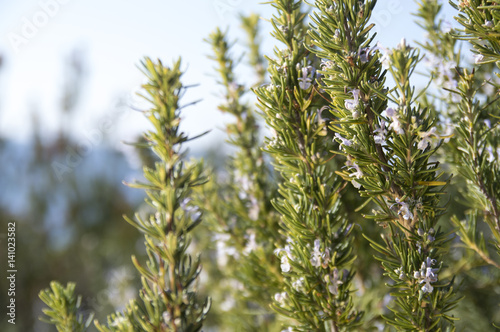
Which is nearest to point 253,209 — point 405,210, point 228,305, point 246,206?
point 246,206

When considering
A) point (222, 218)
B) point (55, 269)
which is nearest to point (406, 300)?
point (222, 218)

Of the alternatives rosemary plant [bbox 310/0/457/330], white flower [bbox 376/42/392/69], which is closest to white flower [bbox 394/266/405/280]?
rosemary plant [bbox 310/0/457/330]

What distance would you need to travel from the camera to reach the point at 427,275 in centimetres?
38

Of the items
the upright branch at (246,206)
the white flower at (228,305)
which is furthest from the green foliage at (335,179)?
the white flower at (228,305)

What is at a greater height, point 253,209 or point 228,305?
point 253,209

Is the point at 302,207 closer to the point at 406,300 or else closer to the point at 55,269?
the point at 406,300

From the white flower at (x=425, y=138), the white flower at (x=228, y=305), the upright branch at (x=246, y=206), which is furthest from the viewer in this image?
the white flower at (x=228, y=305)

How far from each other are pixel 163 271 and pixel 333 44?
0.99 ft

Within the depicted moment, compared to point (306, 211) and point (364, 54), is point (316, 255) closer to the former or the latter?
point (306, 211)

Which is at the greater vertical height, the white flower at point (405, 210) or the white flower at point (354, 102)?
the white flower at point (354, 102)

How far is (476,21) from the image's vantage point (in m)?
0.41

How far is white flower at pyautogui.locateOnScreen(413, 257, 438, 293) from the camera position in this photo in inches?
14.8

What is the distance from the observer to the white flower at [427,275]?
1.23 feet

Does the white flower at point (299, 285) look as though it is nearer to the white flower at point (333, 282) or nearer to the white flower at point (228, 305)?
the white flower at point (333, 282)
